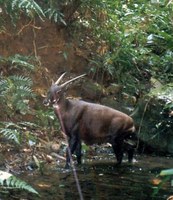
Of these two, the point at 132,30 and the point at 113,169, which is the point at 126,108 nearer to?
the point at 132,30

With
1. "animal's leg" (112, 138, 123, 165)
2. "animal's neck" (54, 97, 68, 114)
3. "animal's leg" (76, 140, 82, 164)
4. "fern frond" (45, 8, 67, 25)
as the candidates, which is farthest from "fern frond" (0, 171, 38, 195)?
"fern frond" (45, 8, 67, 25)

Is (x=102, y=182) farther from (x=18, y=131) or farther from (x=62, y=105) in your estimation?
(x=62, y=105)

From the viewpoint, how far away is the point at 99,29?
9648 mm

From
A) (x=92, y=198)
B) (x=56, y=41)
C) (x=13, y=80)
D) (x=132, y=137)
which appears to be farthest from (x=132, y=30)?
(x=92, y=198)

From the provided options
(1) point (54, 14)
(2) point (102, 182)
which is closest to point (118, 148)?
(2) point (102, 182)

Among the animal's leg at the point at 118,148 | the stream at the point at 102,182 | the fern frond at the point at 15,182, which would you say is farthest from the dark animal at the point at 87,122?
the fern frond at the point at 15,182

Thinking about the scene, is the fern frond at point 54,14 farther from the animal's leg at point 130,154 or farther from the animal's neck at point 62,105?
the animal's leg at point 130,154

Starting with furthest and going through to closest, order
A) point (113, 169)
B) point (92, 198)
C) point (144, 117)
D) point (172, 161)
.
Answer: point (144, 117) < point (172, 161) < point (113, 169) < point (92, 198)

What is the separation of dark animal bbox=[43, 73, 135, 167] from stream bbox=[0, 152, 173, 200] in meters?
0.31

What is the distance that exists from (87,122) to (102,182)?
192 cm

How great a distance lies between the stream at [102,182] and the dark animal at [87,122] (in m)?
0.31

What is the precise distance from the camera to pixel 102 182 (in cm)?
553

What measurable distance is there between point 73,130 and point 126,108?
2076mm

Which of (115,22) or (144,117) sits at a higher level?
(115,22)
